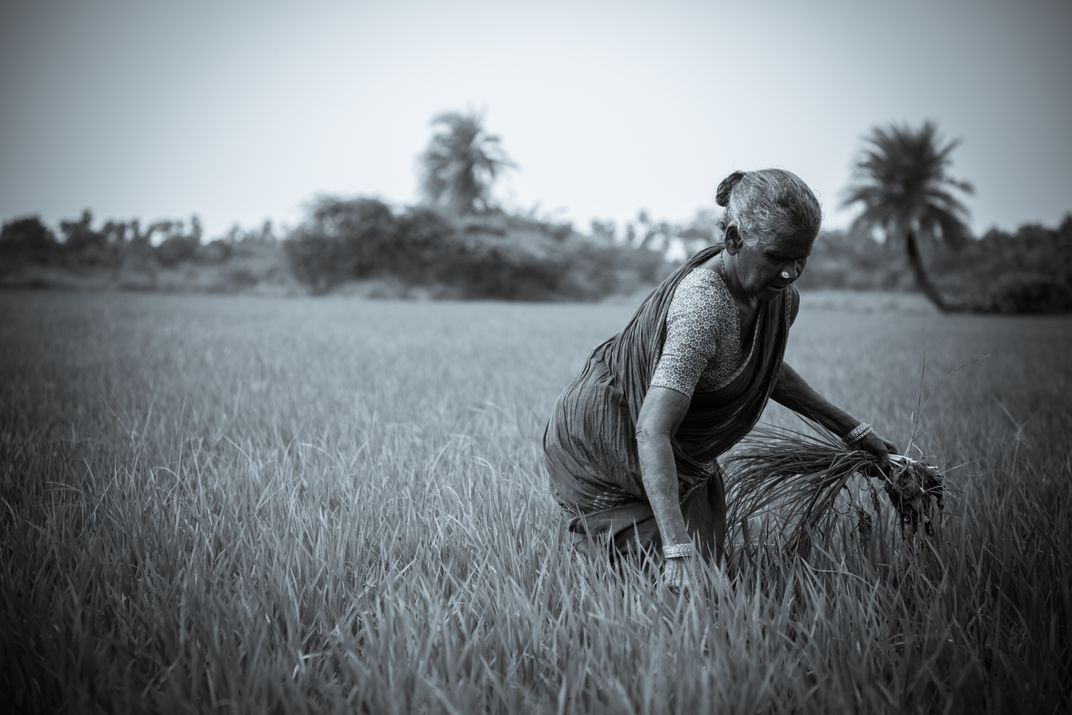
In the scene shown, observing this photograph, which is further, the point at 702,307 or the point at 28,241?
the point at 28,241

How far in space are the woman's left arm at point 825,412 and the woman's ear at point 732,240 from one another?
473 millimetres

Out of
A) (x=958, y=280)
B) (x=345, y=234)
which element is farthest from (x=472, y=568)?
Result: (x=958, y=280)

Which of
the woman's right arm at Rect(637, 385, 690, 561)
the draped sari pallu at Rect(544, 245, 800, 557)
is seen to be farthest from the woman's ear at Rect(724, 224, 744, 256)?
the woman's right arm at Rect(637, 385, 690, 561)

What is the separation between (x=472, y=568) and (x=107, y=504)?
1159 millimetres

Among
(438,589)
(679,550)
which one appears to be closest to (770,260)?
(679,550)

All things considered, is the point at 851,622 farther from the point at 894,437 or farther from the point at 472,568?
the point at 894,437

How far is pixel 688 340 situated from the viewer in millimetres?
1229

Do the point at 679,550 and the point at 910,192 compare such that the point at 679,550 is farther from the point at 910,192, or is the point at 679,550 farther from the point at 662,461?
the point at 910,192

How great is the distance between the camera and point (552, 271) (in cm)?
2381

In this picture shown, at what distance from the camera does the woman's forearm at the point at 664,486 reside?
1.18 m

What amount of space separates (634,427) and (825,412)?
1.81 feet

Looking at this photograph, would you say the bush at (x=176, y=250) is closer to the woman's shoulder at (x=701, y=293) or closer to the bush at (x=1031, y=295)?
the woman's shoulder at (x=701, y=293)

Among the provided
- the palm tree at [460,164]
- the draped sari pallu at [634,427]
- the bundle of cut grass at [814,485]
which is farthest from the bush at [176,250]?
the bundle of cut grass at [814,485]

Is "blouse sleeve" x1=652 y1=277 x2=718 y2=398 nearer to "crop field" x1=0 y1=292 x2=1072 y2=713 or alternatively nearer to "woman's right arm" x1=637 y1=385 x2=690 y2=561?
"woman's right arm" x1=637 y1=385 x2=690 y2=561
